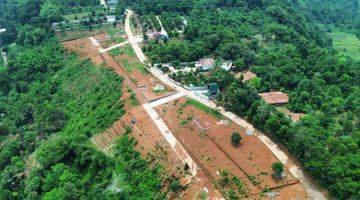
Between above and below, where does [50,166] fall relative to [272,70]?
below

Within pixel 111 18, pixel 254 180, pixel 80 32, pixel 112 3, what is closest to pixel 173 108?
pixel 254 180

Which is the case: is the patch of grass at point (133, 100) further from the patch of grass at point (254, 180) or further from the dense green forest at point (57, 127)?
the patch of grass at point (254, 180)

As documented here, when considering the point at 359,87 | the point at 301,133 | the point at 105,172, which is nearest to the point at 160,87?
the point at 105,172

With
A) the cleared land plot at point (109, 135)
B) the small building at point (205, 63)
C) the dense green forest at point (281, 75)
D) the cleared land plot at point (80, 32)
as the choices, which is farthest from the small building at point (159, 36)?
the cleared land plot at point (109, 135)

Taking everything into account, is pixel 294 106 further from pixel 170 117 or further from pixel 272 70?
pixel 170 117

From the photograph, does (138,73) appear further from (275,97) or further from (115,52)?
(275,97)
